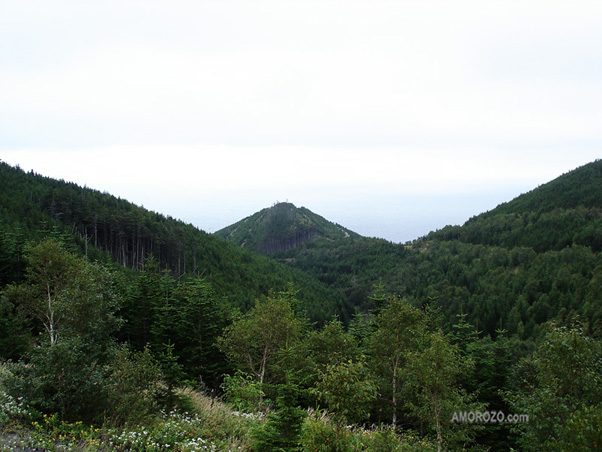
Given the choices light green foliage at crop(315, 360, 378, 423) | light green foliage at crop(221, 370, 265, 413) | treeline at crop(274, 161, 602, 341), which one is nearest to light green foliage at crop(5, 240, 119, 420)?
light green foliage at crop(221, 370, 265, 413)

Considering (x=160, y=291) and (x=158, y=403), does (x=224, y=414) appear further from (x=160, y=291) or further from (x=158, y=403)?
(x=160, y=291)

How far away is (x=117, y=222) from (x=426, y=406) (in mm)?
87043

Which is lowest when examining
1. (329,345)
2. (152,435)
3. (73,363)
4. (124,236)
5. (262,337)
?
(329,345)

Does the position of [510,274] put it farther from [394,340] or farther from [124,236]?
[124,236]

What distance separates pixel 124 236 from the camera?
88.4 m

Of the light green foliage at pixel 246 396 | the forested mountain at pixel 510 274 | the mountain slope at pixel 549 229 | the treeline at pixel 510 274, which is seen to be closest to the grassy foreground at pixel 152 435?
the light green foliage at pixel 246 396

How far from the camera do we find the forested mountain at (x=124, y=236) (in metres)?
73.8

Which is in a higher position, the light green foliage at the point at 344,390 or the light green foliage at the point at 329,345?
the light green foliage at the point at 344,390

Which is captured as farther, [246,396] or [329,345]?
[329,345]

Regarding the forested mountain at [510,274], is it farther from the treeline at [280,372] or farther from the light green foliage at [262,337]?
the light green foliage at [262,337]

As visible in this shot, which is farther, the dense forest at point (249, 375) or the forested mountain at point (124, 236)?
the forested mountain at point (124, 236)

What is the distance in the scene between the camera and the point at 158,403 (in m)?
13.2

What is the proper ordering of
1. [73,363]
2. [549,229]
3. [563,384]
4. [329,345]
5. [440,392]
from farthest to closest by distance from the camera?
[549,229], [329,345], [440,392], [563,384], [73,363]

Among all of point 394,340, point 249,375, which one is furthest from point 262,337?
point 394,340
